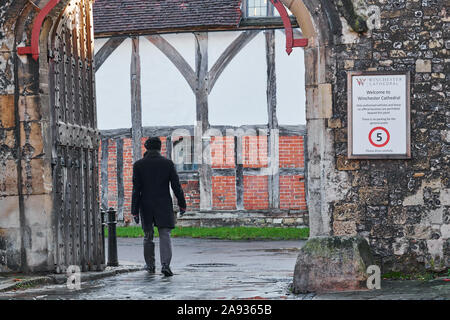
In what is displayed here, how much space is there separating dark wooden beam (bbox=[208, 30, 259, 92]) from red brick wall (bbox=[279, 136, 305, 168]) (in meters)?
1.95

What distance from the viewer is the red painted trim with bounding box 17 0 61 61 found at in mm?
10344

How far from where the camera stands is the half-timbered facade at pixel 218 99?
20234 millimetres

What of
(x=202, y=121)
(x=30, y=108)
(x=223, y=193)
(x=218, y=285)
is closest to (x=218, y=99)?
(x=202, y=121)

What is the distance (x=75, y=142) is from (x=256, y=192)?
31.5 feet

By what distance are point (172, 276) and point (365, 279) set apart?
295 centimetres

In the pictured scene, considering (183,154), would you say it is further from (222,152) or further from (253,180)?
(253,180)

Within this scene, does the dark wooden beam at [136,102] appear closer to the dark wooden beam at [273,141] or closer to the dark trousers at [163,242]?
the dark wooden beam at [273,141]

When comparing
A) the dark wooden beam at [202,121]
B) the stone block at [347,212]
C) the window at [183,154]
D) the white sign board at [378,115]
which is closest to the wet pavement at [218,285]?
the stone block at [347,212]

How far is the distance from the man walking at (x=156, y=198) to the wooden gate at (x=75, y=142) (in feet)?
2.26

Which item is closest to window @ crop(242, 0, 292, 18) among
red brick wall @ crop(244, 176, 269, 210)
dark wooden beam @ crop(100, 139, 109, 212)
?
red brick wall @ crop(244, 176, 269, 210)

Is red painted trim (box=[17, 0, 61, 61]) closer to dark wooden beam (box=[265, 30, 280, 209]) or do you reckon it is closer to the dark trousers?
the dark trousers

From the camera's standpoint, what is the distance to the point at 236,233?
19.5 metres

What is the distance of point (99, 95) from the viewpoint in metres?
21.4
